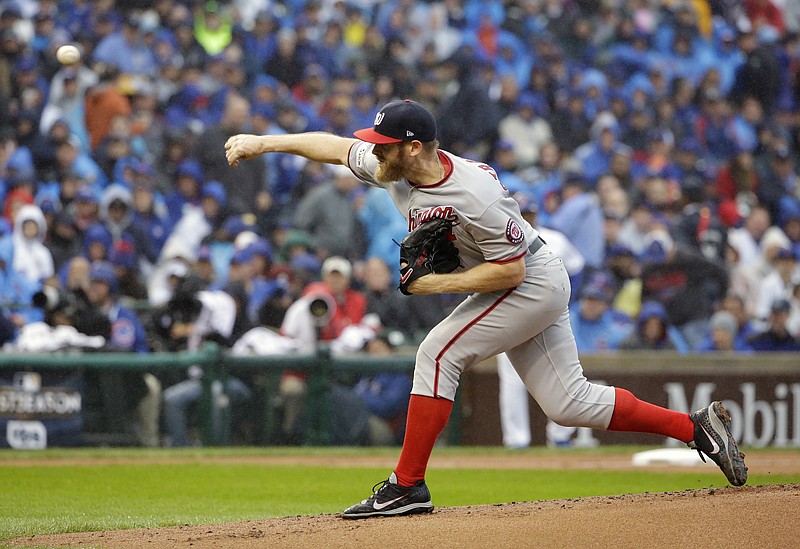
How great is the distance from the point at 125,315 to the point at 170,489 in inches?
131

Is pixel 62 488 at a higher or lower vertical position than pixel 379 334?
lower

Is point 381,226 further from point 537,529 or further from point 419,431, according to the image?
point 537,529

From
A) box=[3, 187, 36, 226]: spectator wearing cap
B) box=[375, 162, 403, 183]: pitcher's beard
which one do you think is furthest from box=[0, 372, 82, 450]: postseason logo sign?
box=[375, 162, 403, 183]: pitcher's beard

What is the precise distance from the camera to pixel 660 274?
13.1 metres

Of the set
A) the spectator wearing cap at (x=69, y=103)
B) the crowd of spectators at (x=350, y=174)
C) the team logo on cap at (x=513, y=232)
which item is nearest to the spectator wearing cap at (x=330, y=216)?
the crowd of spectators at (x=350, y=174)

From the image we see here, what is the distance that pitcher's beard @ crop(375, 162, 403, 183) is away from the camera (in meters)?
5.20

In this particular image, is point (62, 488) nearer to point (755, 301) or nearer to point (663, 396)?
point (663, 396)

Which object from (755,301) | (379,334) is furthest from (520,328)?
(755,301)

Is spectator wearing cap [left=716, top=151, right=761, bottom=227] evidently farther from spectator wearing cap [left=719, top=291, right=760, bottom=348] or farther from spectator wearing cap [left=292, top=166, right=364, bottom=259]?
spectator wearing cap [left=292, top=166, right=364, bottom=259]

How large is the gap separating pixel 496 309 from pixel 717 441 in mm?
1225

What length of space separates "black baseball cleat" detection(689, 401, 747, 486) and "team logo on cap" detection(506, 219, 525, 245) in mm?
1206

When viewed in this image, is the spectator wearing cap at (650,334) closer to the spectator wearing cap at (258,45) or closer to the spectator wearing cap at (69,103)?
the spectator wearing cap at (258,45)

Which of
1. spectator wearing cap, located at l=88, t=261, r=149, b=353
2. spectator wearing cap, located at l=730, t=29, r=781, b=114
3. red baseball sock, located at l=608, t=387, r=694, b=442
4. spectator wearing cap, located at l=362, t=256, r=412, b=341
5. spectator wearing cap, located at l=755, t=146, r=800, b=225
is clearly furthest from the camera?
spectator wearing cap, located at l=730, t=29, r=781, b=114

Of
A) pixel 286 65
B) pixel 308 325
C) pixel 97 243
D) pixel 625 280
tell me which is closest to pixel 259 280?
pixel 308 325
